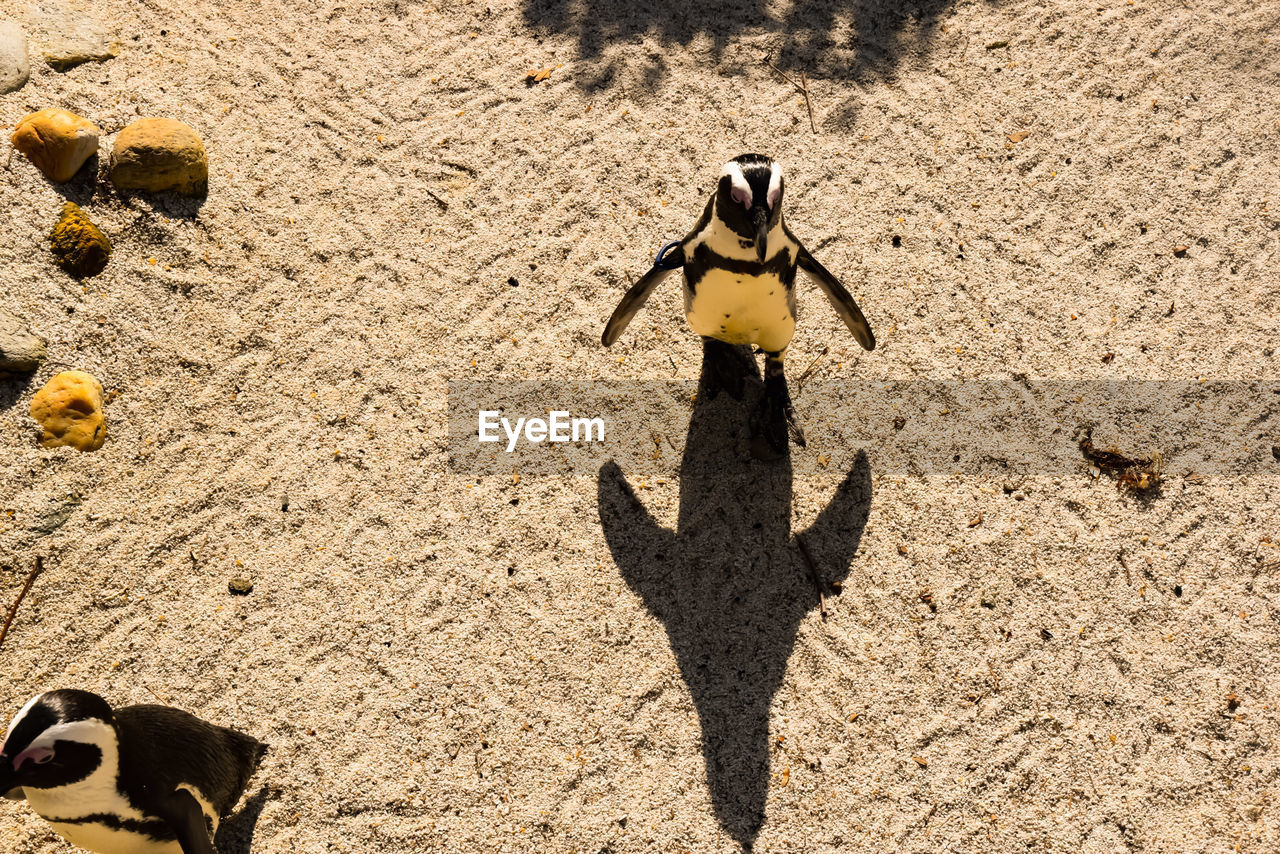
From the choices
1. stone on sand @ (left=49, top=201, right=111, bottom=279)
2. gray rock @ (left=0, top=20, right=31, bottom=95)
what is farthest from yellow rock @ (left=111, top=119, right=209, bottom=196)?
gray rock @ (left=0, top=20, right=31, bottom=95)

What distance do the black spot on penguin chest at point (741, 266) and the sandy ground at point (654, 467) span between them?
79 cm

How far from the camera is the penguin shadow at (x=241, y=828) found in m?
2.88

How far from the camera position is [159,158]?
12.4 feet

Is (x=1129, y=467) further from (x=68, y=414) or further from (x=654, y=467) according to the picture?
(x=68, y=414)

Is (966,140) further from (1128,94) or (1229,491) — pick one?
(1229,491)

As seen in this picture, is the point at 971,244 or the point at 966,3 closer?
the point at 971,244

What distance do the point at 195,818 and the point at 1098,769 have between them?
10.2ft

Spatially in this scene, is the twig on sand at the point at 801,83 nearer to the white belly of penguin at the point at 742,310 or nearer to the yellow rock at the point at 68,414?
the white belly of penguin at the point at 742,310

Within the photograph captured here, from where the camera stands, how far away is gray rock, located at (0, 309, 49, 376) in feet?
11.1

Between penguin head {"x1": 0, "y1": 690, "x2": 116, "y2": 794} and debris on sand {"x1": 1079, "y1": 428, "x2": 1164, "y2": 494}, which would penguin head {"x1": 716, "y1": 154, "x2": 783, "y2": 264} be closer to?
debris on sand {"x1": 1079, "y1": 428, "x2": 1164, "y2": 494}


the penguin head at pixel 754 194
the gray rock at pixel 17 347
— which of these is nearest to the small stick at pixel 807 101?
the penguin head at pixel 754 194

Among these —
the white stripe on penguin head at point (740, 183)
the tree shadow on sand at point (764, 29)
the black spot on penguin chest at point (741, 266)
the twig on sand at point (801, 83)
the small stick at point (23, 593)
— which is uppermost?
the tree shadow on sand at point (764, 29)

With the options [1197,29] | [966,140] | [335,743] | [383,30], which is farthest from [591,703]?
[1197,29]

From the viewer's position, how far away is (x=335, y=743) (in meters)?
3.02
